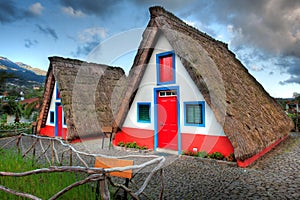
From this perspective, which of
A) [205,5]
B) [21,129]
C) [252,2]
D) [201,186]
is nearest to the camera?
[201,186]

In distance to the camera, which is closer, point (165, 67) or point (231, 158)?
point (231, 158)

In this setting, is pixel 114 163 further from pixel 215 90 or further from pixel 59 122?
pixel 59 122

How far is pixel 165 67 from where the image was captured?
29.1ft

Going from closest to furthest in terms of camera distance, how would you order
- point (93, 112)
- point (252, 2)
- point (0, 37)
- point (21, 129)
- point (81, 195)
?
1. point (81, 195)
2. point (252, 2)
3. point (93, 112)
4. point (21, 129)
5. point (0, 37)

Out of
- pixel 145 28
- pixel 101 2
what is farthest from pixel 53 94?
pixel 145 28

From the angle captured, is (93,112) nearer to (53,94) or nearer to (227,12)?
(53,94)

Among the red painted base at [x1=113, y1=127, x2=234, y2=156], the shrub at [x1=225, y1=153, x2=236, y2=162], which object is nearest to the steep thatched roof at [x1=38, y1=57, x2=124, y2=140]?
the red painted base at [x1=113, y1=127, x2=234, y2=156]

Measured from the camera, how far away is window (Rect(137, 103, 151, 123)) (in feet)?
30.5

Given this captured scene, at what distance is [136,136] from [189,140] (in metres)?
2.56

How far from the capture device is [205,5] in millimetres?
8609

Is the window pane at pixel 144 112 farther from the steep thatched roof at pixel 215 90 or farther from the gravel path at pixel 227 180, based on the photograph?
the gravel path at pixel 227 180

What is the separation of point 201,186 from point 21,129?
1504 cm

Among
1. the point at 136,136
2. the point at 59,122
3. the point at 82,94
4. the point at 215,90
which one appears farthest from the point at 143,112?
the point at 59,122

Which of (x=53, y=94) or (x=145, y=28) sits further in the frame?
(x=53, y=94)
